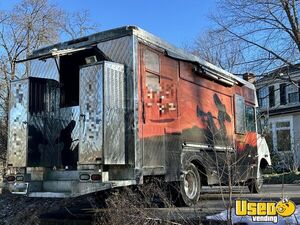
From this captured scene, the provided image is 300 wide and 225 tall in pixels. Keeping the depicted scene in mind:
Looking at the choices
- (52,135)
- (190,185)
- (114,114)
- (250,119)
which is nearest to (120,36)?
(114,114)

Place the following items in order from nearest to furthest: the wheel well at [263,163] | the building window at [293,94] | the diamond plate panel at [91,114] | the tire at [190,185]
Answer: the diamond plate panel at [91,114]
the tire at [190,185]
the wheel well at [263,163]
the building window at [293,94]

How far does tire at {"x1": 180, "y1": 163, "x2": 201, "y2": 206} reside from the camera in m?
9.01

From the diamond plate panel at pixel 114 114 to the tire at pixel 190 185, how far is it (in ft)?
5.91

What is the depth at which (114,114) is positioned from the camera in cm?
779

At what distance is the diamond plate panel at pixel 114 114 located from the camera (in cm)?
765

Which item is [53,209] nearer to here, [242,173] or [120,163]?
[120,163]

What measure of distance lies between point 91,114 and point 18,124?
194cm

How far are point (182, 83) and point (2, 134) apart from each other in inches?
433

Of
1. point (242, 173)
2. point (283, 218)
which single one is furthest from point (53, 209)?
point (283, 218)

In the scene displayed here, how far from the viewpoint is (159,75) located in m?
8.63

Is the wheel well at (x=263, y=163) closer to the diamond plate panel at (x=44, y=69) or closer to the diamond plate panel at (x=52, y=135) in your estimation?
the diamond plate panel at (x=52, y=135)

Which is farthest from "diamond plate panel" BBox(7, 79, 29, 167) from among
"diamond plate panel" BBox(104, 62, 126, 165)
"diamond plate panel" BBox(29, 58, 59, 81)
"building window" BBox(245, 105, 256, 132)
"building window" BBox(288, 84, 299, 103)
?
"building window" BBox(288, 84, 299, 103)

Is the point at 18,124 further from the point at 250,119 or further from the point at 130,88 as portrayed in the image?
the point at 250,119

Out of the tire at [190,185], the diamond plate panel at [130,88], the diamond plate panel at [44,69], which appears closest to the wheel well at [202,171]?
the tire at [190,185]
